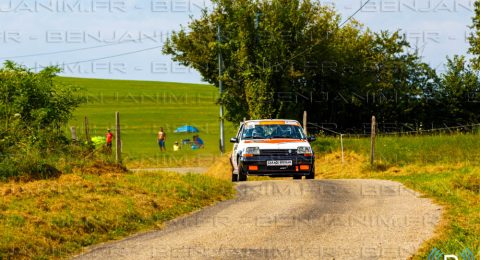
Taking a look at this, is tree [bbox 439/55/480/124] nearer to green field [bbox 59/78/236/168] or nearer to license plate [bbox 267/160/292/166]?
green field [bbox 59/78/236/168]

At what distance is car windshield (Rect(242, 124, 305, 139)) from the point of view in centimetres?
2066

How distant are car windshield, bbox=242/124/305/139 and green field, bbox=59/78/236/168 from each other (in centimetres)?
1587

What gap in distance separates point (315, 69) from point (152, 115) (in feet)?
129

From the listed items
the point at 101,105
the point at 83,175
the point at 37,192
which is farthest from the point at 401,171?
the point at 101,105

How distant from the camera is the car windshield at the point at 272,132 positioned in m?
20.7

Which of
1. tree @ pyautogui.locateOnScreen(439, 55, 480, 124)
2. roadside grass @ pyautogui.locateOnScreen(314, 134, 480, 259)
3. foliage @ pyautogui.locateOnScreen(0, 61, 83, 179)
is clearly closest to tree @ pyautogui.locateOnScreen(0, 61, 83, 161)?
foliage @ pyautogui.locateOnScreen(0, 61, 83, 179)

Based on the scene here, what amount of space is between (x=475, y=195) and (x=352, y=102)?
3109 centimetres

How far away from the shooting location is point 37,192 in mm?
14203

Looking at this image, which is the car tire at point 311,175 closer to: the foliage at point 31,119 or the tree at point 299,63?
the foliage at point 31,119

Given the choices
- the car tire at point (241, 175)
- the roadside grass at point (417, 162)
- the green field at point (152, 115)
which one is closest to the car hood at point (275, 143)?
the car tire at point (241, 175)

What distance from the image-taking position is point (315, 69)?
4462 centimetres

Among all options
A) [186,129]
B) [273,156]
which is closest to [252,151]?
[273,156]

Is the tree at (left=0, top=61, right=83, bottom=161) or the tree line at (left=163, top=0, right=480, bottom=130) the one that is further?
the tree line at (left=163, top=0, right=480, bottom=130)

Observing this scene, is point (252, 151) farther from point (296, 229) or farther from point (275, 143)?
point (296, 229)
